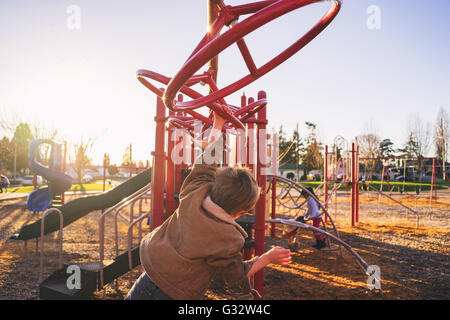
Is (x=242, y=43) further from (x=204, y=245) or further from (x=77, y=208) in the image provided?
(x=77, y=208)

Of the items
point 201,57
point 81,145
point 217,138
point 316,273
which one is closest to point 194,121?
point 217,138

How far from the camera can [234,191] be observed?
1.43m

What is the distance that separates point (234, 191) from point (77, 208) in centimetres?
513

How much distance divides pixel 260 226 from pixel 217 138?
1588 mm

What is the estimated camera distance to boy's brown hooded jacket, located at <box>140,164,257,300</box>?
1.37 meters

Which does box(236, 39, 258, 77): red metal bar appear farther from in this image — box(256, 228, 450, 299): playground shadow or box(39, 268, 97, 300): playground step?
box(39, 268, 97, 300): playground step

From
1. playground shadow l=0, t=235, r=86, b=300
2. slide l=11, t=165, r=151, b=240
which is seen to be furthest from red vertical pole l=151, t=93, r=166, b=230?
slide l=11, t=165, r=151, b=240

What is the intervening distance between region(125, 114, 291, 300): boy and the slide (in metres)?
4.70
